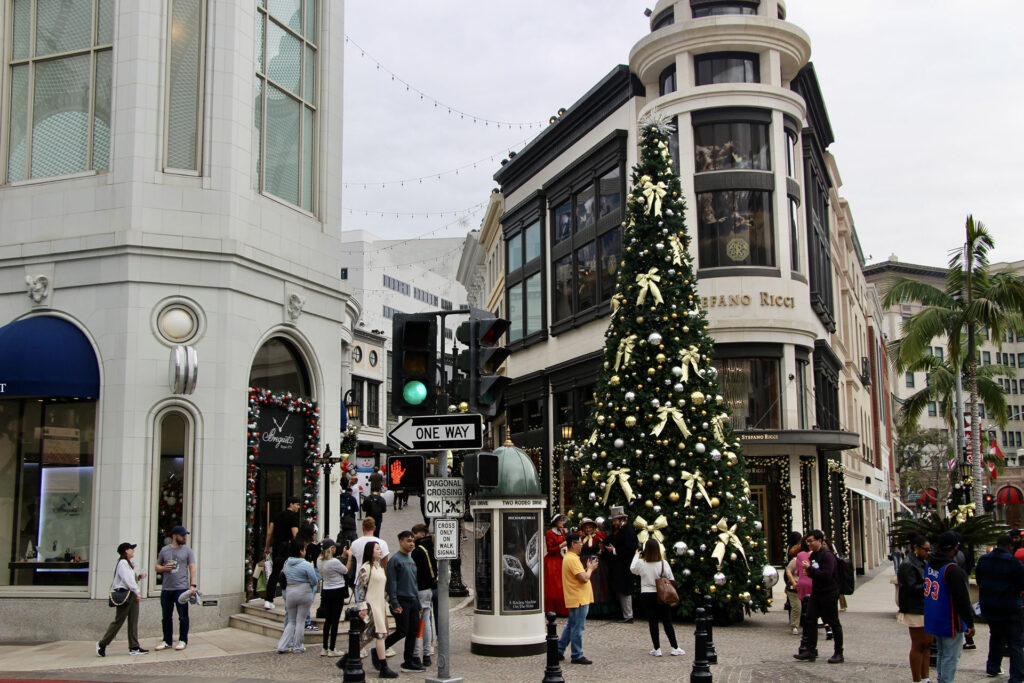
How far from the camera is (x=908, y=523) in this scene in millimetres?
17094

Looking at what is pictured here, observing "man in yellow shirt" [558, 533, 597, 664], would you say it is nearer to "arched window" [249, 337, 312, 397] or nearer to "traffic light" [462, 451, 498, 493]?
"traffic light" [462, 451, 498, 493]

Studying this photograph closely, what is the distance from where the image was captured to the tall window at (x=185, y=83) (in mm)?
16719

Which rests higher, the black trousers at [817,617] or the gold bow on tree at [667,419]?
the gold bow on tree at [667,419]

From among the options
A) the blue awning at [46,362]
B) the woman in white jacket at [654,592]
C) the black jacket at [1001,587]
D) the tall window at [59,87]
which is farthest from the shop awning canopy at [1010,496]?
the tall window at [59,87]

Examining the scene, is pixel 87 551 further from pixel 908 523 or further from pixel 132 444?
pixel 908 523

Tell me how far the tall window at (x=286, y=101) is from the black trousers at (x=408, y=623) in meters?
8.61

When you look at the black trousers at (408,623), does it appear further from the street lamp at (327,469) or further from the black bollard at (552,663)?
the street lamp at (327,469)

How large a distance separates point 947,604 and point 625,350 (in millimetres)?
9286

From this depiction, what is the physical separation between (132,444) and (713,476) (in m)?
9.90

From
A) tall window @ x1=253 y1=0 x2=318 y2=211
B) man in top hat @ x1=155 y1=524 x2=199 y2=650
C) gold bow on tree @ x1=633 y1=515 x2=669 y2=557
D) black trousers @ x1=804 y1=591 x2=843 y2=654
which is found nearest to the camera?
black trousers @ x1=804 y1=591 x2=843 y2=654

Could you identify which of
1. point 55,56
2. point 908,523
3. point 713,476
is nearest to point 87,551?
point 55,56

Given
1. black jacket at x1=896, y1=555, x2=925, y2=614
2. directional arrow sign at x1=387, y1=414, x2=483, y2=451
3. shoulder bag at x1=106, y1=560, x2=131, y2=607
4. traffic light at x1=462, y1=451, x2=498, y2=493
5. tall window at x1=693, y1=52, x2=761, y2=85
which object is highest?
tall window at x1=693, y1=52, x2=761, y2=85

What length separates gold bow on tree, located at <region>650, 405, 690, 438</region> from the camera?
18.0 metres

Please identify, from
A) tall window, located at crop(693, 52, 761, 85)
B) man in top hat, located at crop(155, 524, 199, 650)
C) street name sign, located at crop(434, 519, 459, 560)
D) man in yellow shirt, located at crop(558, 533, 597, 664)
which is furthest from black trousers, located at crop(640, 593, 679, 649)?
tall window, located at crop(693, 52, 761, 85)
